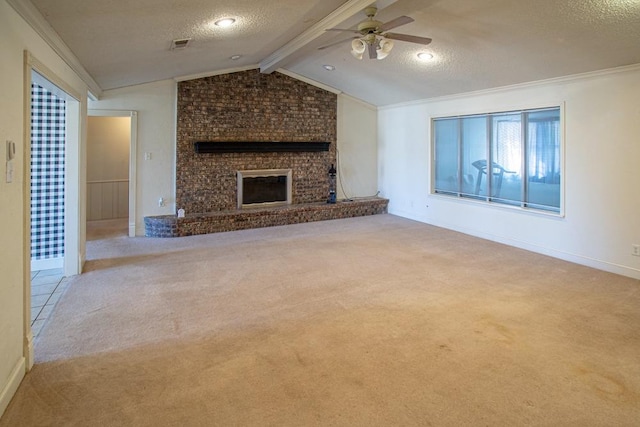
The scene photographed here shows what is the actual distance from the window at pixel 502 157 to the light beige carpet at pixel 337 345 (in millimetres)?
1129

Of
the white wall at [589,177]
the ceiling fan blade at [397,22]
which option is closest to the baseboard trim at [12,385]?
the ceiling fan blade at [397,22]

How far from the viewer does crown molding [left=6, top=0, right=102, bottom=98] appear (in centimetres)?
247

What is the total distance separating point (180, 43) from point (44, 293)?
2.97m

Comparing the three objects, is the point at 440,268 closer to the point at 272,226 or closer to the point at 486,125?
the point at 486,125

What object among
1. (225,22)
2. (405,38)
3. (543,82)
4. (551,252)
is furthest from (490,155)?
(225,22)

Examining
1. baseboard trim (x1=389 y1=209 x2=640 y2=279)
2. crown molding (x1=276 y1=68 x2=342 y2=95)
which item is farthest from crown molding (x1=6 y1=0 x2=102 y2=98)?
baseboard trim (x1=389 y1=209 x2=640 y2=279)

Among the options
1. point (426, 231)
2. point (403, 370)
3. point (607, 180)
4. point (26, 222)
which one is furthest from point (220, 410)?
point (426, 231)

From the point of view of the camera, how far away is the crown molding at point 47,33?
2.47m

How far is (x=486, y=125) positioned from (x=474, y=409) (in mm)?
5252

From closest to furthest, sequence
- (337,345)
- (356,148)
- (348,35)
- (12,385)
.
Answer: (12,385) < (337,345) < (348,35) < (356,148)

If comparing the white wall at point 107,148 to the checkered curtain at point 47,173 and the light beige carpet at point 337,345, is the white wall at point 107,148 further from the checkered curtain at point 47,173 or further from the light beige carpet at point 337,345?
the light beige carpet at point 337,345

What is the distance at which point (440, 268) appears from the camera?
488 centimetres

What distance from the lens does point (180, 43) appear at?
4562 mm

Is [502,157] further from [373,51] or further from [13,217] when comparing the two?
[13,217]
